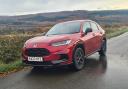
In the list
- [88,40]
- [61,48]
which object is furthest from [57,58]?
[88,40]

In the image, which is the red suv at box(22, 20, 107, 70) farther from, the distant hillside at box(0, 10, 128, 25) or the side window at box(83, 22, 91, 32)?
the distant hillside at box(0, 10, 128, 25)

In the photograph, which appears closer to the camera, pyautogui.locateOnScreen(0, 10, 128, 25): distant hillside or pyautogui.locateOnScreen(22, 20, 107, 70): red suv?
pyautogui.locateOnScreen(22, 20, 107, 70): red suv

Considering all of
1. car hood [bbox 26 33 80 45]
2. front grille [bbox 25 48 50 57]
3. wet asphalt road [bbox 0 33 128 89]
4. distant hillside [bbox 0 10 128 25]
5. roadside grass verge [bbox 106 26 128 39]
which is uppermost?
car hood [bbox 26 33 80 45]

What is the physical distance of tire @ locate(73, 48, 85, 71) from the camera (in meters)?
10.5

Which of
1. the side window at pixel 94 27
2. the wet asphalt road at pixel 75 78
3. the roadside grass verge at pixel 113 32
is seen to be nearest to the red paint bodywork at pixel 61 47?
the wet asphalt road at pixel 75 78

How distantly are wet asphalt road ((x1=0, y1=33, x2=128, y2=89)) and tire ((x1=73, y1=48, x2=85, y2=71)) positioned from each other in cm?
20

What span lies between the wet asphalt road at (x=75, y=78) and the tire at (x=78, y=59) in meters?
0.20

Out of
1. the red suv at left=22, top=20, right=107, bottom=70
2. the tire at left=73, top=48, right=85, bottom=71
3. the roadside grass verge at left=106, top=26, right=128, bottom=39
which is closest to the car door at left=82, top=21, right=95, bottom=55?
the red suv at left=22, top=20, right=107, bottom=70

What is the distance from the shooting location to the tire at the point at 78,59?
10549 mm

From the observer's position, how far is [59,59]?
10.2 meters

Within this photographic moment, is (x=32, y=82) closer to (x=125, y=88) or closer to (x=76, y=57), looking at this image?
(x=76, y=57)

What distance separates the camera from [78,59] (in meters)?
10.8

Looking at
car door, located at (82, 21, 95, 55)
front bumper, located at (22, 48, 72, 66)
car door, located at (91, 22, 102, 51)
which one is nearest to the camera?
front bumper, located at (22, 48, 72, 66)

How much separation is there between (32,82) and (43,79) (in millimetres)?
442
